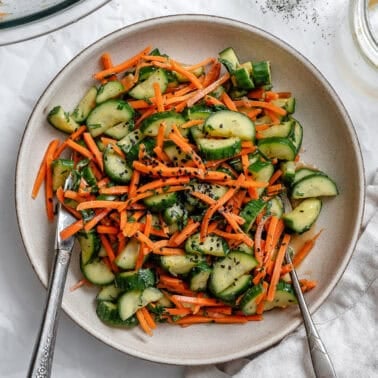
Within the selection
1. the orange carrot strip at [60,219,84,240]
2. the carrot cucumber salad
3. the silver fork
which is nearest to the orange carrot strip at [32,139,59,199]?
the carrot cucumber salad

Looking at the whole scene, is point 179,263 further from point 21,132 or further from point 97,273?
point 21,132

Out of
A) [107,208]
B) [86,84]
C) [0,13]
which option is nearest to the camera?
[0,13]

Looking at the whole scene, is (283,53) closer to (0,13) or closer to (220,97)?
(220,97)

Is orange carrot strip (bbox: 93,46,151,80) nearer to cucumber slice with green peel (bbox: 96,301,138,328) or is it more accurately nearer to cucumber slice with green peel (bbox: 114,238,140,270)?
cucumber slice with green peel (bbox: 114,238,140,270)

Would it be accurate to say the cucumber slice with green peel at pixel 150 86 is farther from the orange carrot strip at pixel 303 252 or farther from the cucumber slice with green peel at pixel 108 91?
the orange carrot strip at pixel 303 252

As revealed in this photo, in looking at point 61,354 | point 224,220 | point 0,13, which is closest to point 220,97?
point 224,220

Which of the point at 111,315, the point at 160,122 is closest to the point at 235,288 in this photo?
the point at 111,315
